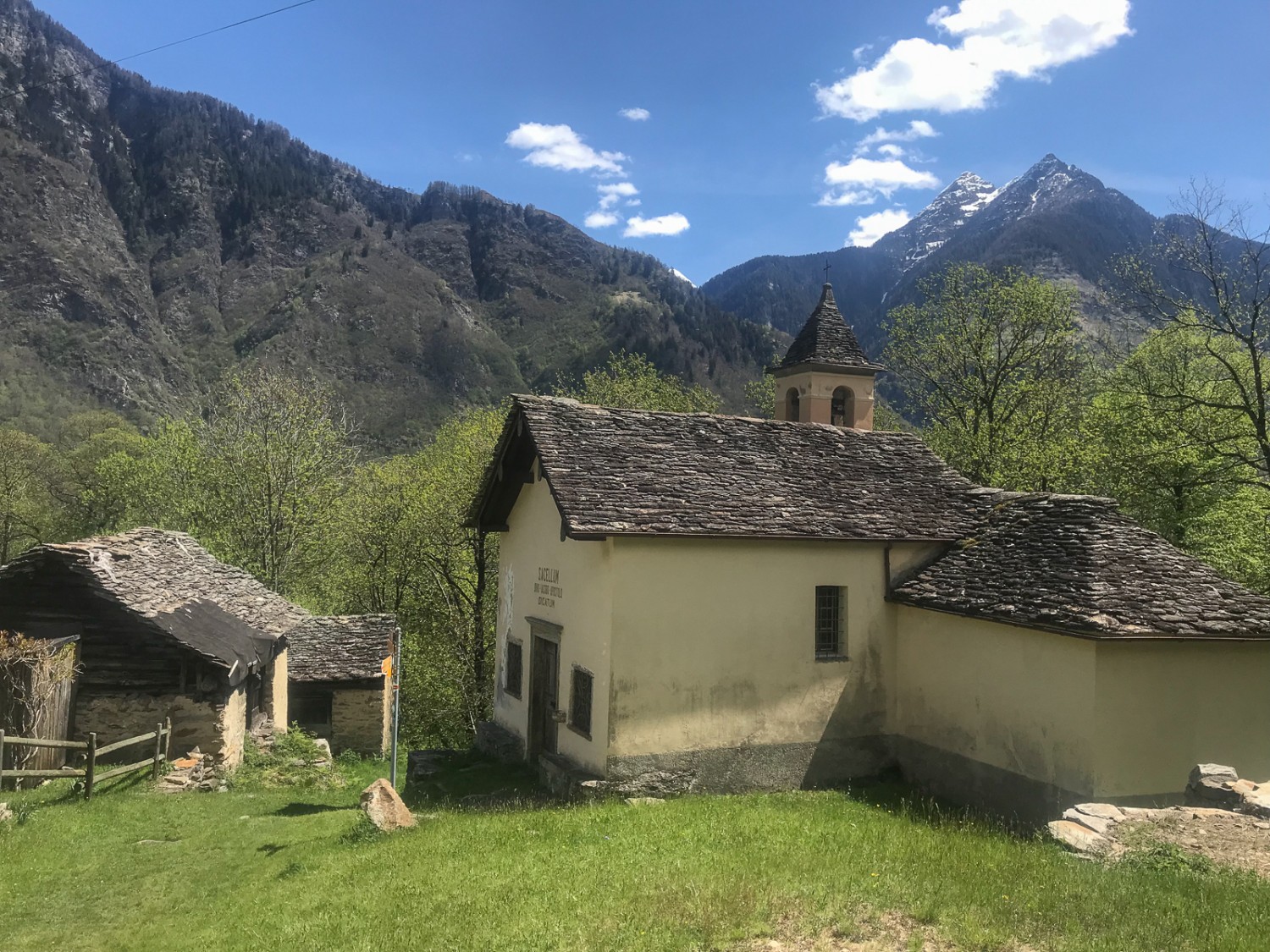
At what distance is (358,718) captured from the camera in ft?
78.0

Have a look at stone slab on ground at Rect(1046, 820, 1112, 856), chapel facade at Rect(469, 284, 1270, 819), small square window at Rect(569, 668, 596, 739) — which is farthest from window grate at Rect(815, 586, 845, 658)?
stone slab on ground at Rect(1046, 820, 1112, 856)

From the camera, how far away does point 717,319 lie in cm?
11044

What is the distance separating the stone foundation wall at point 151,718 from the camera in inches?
622

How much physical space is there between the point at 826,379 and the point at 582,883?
1696 cm

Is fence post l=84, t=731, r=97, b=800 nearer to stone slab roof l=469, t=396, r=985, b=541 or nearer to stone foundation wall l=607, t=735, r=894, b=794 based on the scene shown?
stone slab roof l=469, t=396, r=985, b=541

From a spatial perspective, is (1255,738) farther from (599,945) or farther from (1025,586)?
(599,945)

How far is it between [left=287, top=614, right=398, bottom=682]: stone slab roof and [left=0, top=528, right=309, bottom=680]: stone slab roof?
0.75 meters

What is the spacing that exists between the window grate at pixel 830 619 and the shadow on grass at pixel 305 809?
29.2 feet

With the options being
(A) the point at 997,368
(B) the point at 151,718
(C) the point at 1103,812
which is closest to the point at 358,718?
(B) the point at 151,718

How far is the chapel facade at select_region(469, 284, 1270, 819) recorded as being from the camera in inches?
449

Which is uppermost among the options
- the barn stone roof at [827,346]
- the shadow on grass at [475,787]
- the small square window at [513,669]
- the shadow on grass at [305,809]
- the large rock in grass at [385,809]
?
the barn stone roof at [827,346]

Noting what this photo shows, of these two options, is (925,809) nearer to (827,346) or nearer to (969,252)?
(827,346)

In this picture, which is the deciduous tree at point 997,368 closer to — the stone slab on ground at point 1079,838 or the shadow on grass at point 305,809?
the stone slab on ground at point 1079,838

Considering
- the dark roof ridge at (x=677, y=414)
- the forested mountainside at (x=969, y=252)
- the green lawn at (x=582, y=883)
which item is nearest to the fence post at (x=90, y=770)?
the green lawn at (x=582, y=883)
